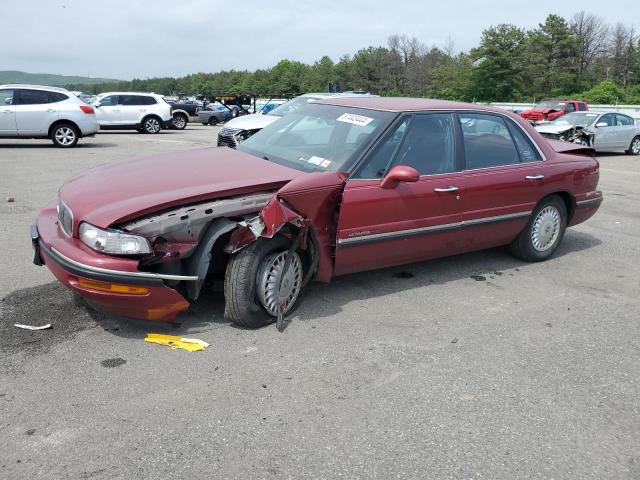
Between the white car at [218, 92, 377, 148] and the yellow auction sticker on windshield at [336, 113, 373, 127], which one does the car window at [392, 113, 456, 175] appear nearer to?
the yellow auction sticker on windshield at [336, 113, 373, 127]

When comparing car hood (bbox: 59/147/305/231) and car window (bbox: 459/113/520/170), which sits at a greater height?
car window (bbox: 459/113/520/170)

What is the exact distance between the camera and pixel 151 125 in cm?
2184

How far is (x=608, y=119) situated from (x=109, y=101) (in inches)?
683

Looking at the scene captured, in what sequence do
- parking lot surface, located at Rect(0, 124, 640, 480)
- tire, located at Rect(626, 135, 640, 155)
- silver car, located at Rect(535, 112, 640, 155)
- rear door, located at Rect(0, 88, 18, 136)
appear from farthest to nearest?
tire, located at Rect(626, 135, 640, 155), silver car, located at Rect(535, 112, 640, 155), rear door, located at Rect(0, 88, 18, 136), parking lot surface, located at Rect(0, 124, 640, 480)

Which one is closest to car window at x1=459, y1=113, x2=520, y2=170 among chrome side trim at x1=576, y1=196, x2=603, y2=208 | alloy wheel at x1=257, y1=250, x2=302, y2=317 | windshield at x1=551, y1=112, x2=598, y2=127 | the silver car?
chrome side trim at x1=576, y1=196, x2=603, y2=208

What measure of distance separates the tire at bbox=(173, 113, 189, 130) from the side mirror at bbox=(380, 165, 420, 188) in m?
23.3

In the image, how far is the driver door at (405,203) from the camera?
4.21 m

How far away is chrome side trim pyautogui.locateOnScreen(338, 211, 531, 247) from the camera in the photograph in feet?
13.9

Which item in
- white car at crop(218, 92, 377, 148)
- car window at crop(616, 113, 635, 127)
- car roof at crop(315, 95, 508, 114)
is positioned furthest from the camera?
car window at crop(616, 113, 635, 127)

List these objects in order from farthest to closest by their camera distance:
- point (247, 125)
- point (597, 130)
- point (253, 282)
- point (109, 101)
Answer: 1. point (109, 101)
2. point (597, 130)
3. point (247, 125)
4. point (253, 282)

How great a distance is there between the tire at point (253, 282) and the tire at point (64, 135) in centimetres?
1316

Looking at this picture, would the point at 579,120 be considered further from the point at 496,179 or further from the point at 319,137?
the point at 319,137

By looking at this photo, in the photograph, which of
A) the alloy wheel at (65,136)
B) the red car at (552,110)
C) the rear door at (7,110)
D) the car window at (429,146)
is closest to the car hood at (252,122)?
the alloy wheel at (65,136)

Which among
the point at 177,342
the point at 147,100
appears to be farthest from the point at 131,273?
the point at 147,100
